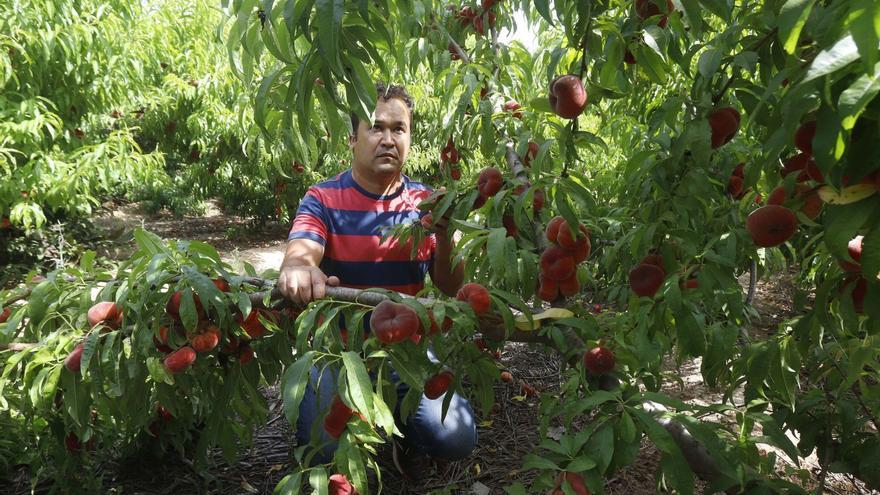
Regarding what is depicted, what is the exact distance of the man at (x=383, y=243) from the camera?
2244 millimetres

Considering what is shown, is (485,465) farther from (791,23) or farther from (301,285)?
(791,23)

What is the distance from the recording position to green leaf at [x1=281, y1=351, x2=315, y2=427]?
92 centimetres

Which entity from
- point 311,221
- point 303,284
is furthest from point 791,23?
point 311,221

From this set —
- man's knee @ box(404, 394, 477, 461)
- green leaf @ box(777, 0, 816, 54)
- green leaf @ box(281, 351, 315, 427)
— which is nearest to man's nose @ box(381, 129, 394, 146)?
man's knee @ box(404, 394, 477, 461)

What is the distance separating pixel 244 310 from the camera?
4.28ft

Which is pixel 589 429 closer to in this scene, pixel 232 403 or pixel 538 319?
pixel 538 319

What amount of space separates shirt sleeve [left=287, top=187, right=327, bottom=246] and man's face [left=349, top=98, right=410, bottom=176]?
0.28m

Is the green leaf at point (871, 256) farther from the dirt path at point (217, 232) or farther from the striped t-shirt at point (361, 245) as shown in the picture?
the dirt path at point (217, 232)

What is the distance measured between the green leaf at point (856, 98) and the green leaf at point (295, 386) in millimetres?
870

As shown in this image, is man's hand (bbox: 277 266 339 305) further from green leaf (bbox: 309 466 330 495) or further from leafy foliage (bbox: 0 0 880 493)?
green leaf (bbox: 309 466 330 495)

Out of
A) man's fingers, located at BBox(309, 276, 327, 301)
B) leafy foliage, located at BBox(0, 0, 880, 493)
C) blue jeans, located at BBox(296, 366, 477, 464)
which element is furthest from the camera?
blue jeans, located at BBox(296, 366, 477, 464)

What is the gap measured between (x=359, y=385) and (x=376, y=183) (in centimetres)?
160

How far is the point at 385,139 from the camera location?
2.26 metres

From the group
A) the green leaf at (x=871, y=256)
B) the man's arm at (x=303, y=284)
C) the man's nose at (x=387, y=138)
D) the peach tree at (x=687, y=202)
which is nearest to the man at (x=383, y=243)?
the man's nose at (x=387, y=138)
